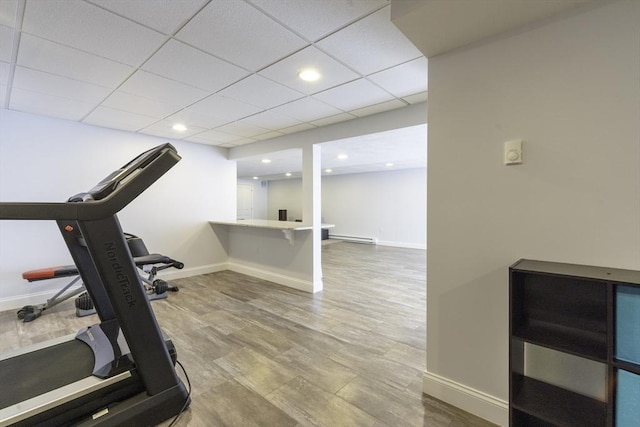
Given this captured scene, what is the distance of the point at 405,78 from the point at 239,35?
1410 millimetres

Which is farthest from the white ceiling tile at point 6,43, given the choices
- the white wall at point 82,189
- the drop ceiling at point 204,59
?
the white wall at point 82,189

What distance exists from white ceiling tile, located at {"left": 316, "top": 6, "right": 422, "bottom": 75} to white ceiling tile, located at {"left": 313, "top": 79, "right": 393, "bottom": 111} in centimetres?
31

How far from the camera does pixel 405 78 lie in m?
2.42

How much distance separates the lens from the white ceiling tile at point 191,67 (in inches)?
78.5

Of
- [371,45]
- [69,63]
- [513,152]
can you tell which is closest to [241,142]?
[69,63]

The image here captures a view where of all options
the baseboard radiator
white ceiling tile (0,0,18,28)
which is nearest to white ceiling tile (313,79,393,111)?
white ceiling tile (0,0,18,28)

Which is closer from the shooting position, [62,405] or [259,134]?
[62,405]

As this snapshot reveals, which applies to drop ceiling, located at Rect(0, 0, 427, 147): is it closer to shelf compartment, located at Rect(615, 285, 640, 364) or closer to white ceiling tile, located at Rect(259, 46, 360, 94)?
white ceiling tile, located at Rect(259, 46, 360, 94)

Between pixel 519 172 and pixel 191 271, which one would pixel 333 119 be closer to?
pixel 519 172

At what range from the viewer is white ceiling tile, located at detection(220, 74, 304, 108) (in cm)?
250

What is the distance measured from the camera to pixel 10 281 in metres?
3.37

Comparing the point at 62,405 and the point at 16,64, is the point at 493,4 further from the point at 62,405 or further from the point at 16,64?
the point at 16,64

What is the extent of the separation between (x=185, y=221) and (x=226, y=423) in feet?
12.7

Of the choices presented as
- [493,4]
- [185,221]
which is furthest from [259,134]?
[493,4]
